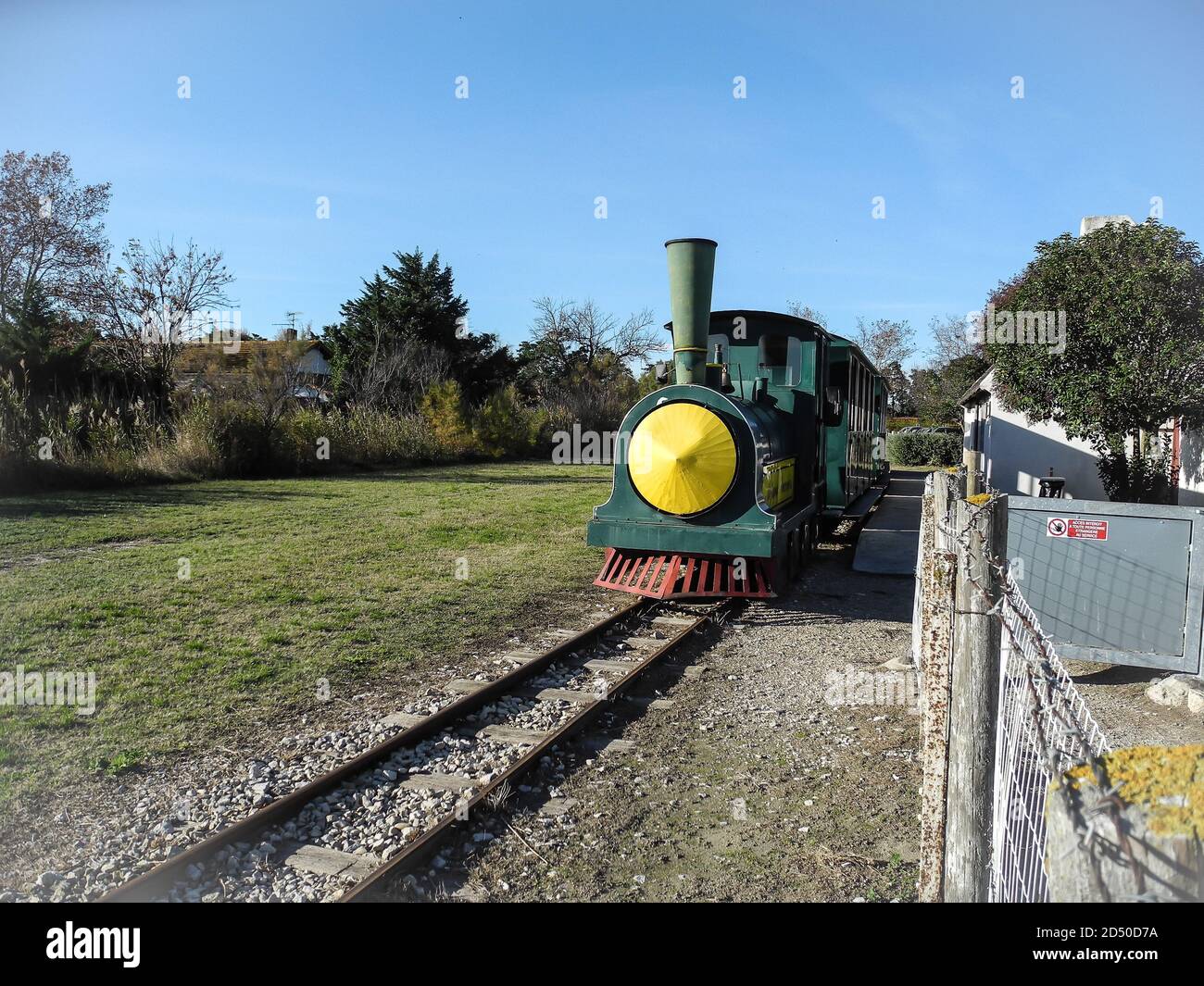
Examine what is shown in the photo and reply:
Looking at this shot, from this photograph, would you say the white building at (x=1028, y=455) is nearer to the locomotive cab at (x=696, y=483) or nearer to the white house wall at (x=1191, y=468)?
the white house wall at (x=1191, y=468)

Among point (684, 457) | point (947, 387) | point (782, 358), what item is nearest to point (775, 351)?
point (782, 358)

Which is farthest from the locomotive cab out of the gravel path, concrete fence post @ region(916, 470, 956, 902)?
concrete fence post @ region(916, 470, 956, 902)

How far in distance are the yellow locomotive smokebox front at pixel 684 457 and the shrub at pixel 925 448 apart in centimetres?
2798

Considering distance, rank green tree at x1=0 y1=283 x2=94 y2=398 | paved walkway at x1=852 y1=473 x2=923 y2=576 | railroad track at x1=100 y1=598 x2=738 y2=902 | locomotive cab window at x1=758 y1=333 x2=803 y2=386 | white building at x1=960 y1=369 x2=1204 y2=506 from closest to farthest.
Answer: railroad track at x1=100 y1=598 x2=738 y2=902, locomotive cab window at x1=758 y1=333 x2=803 y2=386, paved walkway at x1=852 y1=473 x2=923 y2=576, white building at x1=960 y1=369 x2=1204 y2=506, green tree at x1=0 y1=283 x2=94 y2=398

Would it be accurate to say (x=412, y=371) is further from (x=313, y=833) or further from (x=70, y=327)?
(x=313, y=833)

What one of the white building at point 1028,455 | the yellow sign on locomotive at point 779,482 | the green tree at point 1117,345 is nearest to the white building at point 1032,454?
the white building at point 1028,455

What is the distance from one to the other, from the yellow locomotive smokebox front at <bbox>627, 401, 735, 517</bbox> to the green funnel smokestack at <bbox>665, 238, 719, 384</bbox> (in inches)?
17.6

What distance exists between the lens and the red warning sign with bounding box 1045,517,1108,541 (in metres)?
6.27

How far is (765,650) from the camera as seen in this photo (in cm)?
706

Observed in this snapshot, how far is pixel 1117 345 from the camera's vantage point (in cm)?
1238

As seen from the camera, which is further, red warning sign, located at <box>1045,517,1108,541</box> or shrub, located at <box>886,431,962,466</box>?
shrub, located at <box>886,431,962,466</box>

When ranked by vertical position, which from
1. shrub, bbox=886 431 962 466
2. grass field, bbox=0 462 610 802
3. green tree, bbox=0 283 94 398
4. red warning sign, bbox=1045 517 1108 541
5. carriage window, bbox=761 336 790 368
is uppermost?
green tree, bbox=0 283 94 398

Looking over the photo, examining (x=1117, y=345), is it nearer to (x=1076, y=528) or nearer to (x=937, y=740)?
(x=1076, y=528)

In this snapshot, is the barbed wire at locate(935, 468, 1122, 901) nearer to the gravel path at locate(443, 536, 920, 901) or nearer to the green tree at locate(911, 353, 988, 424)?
the gravel path at locate(443, 536, 920, 901)
